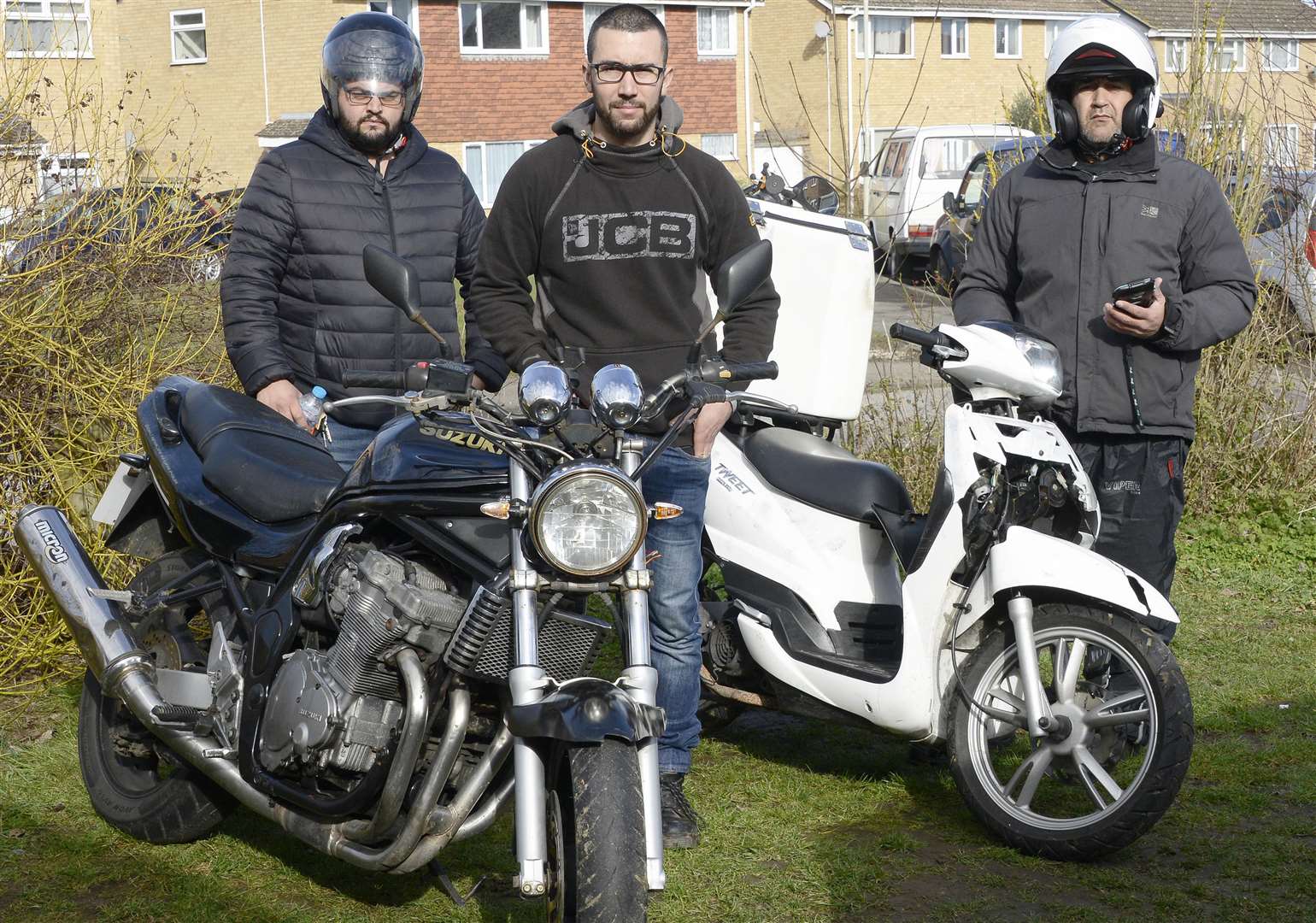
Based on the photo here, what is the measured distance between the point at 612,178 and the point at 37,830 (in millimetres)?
2541

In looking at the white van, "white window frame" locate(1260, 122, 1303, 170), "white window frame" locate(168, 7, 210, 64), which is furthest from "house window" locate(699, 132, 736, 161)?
"white window frame" locate(1260, 122, 1303, 170)

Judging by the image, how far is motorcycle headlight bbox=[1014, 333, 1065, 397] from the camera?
408 centimetres

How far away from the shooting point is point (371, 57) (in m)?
4.36

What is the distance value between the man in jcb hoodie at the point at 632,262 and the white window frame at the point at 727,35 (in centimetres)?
3323

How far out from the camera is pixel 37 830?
14.5 ft

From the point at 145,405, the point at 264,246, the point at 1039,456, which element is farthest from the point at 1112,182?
the point at 145,405

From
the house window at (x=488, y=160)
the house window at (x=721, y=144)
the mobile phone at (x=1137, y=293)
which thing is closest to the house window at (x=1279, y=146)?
the mobile phone at (x=1137, y=293)

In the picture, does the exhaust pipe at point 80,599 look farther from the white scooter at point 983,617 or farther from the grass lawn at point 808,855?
the white scooter at point 983,617

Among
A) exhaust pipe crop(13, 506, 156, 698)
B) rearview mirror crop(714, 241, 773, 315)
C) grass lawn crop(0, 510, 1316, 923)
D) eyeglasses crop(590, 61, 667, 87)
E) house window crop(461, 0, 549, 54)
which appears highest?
house window crop(461, 0, 549, 54)

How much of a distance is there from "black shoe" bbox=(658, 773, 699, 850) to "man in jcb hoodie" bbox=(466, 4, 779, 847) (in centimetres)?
1

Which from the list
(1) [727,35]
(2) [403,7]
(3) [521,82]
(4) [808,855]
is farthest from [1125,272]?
(1) [727,35]

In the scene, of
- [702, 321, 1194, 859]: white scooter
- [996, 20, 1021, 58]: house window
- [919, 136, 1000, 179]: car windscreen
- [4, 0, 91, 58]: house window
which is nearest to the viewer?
[702, 321, 1194, 859]: white scooter

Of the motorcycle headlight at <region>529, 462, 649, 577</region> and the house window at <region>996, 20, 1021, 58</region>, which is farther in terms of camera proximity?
the house window at <region>996, 20, 1021, 58</region>

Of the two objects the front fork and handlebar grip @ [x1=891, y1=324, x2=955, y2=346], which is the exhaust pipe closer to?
the front fork
